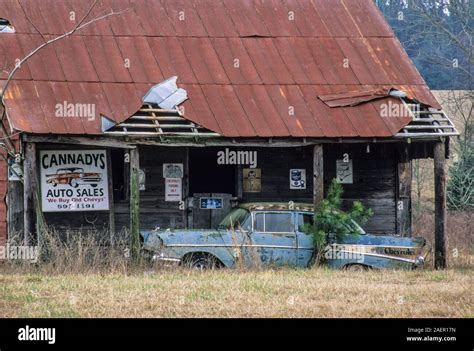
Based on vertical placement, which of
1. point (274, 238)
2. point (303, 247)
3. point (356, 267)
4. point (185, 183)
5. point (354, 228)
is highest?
point (185, 183)

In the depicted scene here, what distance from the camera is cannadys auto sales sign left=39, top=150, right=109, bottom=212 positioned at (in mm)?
19109

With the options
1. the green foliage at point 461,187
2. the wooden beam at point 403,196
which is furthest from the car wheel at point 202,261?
the green foliage at point 461,187

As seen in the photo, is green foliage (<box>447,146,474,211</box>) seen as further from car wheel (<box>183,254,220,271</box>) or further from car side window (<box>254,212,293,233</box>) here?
car wheel (<box>183,254,220,271</box>)

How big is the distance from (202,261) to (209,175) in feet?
15.6

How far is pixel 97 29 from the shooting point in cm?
2059

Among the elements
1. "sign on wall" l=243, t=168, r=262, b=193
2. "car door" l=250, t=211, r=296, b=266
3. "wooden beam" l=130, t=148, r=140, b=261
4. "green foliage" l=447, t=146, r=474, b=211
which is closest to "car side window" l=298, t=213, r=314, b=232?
"car door" l=250, t=211, r=296, b=266

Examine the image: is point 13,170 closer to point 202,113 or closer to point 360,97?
point 202,113

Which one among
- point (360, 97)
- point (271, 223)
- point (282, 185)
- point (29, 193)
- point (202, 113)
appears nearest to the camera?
point (29, 193)

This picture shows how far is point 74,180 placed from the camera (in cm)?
1931

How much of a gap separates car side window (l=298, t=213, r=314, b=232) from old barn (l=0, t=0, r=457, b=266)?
13.4 inches

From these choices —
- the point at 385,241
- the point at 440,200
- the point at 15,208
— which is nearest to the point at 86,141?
the point at 15,208

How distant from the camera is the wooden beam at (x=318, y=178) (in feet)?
59.8
